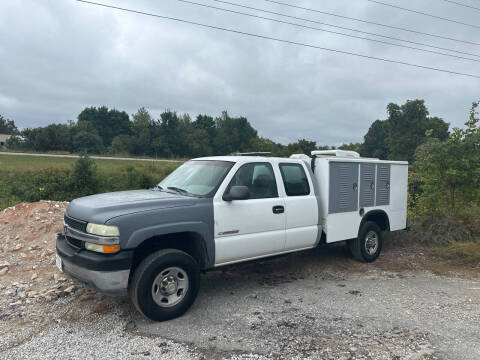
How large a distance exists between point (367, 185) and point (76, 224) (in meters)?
4.83

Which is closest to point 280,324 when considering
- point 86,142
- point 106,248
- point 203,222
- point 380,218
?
point 203,222

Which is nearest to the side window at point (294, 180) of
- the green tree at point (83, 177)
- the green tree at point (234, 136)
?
the green tree at point (83, 177)

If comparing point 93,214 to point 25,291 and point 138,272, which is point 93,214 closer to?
point 138,272

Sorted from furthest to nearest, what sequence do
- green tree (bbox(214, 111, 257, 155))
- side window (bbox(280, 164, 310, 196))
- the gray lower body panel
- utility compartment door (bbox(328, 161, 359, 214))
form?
green tree (bbox(214, 111, 257, 155)) < utility compartment door (bbox(328, 161, 359, 214)) < side window (bbox(280, 164, 310, 196)) < the gray lower body panel

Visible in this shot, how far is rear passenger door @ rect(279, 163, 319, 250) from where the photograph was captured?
17.5 feet

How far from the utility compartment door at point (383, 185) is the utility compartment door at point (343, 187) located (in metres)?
0.68

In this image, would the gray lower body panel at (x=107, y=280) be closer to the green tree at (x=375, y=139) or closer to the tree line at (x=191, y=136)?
the tree line at (x=191, y=136)

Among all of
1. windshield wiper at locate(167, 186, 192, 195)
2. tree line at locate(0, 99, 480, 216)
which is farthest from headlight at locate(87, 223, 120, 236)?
tree line at locate(0, 99, 480, 216)

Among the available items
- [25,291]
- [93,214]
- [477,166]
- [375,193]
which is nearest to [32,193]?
[25,291]

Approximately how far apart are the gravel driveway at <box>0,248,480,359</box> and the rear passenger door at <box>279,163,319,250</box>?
2.35ft

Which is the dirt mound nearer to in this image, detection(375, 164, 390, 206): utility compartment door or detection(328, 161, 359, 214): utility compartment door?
detection(328, 161, 359, 214): utility compartment door

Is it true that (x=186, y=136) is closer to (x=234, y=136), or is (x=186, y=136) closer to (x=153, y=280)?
(x=234, y=136)

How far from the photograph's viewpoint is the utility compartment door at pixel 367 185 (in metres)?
6.52

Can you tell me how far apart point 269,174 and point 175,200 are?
1543mm
